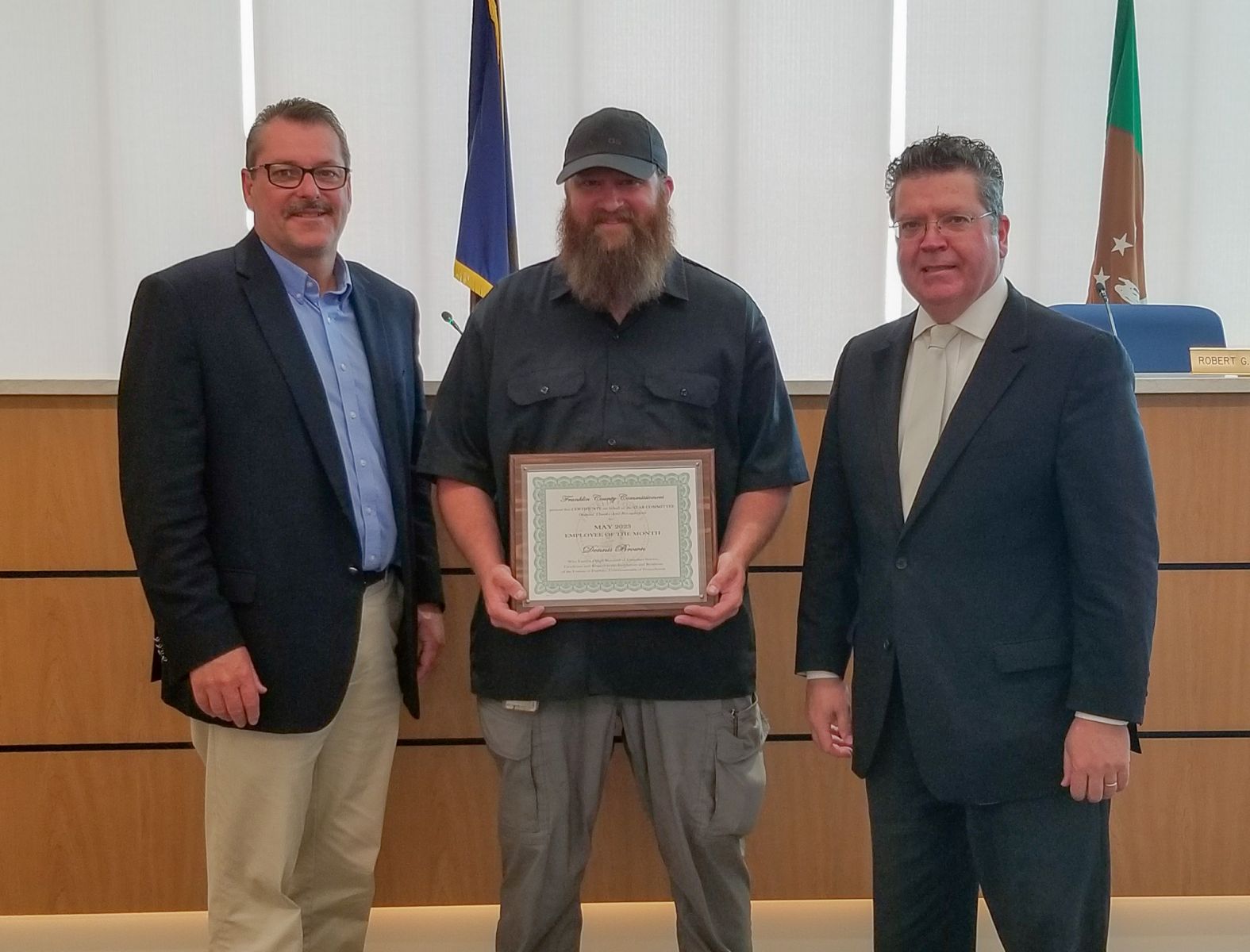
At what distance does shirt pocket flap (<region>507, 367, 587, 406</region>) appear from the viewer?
5.69 feet

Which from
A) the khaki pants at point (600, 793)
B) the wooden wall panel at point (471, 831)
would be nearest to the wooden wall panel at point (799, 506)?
the wooden wall panel at point (471, 831)

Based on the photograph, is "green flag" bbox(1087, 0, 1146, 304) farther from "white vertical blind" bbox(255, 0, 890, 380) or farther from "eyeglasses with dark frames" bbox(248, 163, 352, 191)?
"eyeglasses with dark frames" bbox(248, 163, 352, 191)

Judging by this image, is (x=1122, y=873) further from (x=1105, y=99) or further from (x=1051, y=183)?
(x=1105, y=99)

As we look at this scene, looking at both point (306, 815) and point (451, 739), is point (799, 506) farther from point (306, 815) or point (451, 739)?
point (306, 815)

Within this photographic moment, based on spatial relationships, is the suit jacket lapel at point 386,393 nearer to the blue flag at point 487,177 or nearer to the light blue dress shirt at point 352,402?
→ the light blue dress shirt at point 352,402

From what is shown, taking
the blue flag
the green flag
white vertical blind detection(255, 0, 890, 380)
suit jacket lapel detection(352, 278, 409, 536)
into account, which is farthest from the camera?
white vertical blind detection(255, 0, 890, 380)

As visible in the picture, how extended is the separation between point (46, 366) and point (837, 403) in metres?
3.43

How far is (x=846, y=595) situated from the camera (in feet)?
5.56

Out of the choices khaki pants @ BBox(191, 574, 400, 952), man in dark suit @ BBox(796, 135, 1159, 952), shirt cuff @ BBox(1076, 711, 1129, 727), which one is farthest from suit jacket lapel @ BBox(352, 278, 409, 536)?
shirt cuff @ BBox(1076, 711, 1129, 727)

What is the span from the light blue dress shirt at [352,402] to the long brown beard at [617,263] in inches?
18.7

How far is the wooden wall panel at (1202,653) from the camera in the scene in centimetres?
232

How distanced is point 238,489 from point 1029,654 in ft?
4.61

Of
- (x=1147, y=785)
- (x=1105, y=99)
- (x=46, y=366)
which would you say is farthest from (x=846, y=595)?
(x=46, y=366)

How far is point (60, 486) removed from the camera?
88.1 inches
